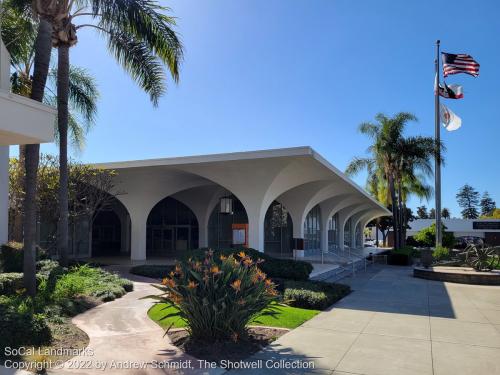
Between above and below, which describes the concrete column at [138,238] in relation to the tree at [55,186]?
below

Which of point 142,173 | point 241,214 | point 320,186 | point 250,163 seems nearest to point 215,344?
point 250,163

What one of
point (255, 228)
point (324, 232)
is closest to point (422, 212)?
point (324, 232)

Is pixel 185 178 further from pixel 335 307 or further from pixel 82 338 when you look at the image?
pixel 82 338

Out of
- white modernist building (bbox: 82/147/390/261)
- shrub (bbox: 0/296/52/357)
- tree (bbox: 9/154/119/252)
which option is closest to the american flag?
white modernist building (bbox: 82/147/390/261)

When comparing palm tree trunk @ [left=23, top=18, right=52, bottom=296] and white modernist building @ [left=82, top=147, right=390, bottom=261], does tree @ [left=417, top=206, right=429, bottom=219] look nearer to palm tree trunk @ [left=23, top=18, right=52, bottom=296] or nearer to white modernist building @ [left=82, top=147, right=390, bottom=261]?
white modernist building @ [left=82, top=147, right=390, bottom=261]

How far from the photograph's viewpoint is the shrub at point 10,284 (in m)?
10.2

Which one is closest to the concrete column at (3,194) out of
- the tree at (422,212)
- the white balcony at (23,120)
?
the white balcony at (23,120)

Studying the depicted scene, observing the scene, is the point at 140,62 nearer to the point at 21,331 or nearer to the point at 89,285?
the point at 89,285

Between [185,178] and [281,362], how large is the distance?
56.9 feet

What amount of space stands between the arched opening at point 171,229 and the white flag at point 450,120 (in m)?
17.7

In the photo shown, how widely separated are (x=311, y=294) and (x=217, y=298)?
16.1ft

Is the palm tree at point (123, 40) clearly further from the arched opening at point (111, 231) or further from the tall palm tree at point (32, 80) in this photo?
the arched opening at point (111, 231)

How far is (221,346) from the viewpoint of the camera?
6.72 metres

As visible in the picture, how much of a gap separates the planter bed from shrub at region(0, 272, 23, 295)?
15.6m
